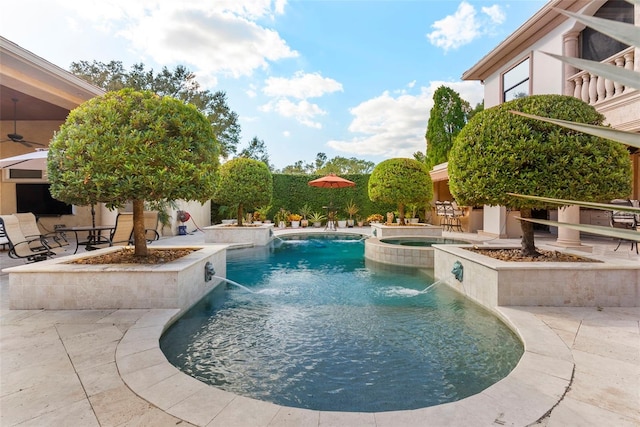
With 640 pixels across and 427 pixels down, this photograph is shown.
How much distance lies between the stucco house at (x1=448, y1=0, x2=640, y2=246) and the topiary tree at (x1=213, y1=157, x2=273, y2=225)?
8419 mm

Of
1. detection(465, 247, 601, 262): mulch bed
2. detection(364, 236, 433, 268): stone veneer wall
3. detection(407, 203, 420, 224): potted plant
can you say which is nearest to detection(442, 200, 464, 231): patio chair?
detection(407, 203, 420, 224): potted plant

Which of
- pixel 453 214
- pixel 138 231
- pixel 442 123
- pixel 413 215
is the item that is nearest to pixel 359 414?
pixel 138 231

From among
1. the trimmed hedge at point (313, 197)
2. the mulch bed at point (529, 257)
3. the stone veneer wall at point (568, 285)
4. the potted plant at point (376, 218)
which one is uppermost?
the trimmed hedge at point (313, 197)

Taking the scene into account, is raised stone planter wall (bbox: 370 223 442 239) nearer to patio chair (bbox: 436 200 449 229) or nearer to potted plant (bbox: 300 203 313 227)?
patio chair (bbox: 436 200 449 229)

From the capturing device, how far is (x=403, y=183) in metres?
12.1

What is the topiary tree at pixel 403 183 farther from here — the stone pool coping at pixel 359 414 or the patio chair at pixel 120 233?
the stone pool coping at pixel 359 414

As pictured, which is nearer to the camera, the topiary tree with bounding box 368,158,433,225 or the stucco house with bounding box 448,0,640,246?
the stucco house with bounding box 448,0,640,246

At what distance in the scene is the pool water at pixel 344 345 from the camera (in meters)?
2.75

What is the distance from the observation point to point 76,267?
4.45 m

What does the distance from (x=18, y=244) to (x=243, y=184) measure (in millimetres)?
6523

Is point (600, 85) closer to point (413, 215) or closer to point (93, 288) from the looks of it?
point (413, 215)

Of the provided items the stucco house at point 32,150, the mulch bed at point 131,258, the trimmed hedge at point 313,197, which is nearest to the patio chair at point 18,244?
the mulch bed at point 131,258

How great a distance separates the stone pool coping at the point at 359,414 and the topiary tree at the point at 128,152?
243 cm

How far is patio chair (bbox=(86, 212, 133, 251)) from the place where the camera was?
24.0 ft
